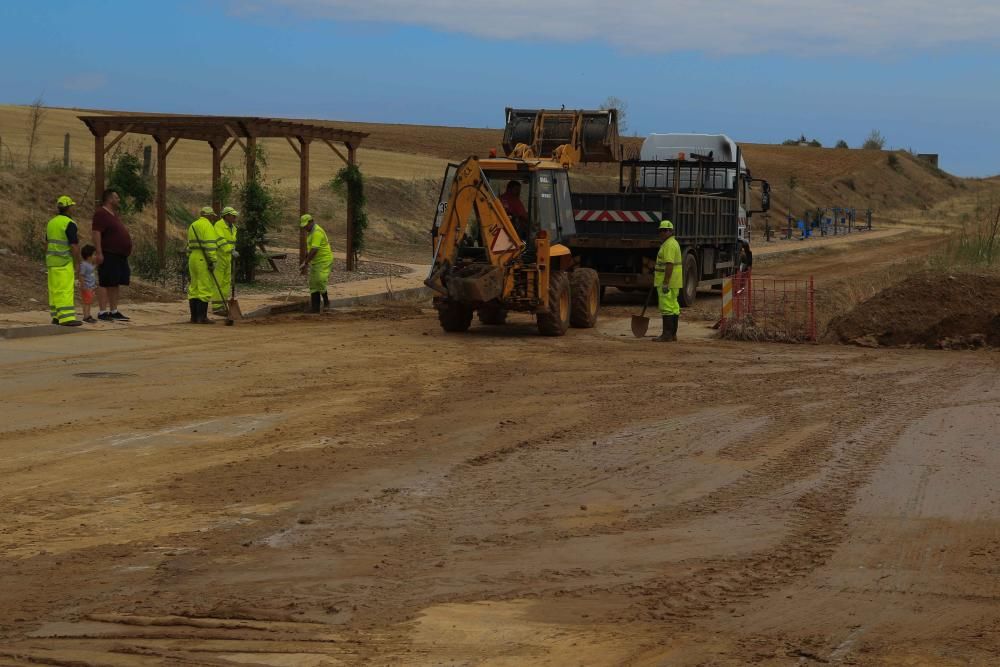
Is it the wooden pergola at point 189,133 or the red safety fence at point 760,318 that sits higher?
the wooden pergola at point 189,133

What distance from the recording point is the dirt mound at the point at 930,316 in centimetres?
1755

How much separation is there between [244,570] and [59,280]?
1164 cm

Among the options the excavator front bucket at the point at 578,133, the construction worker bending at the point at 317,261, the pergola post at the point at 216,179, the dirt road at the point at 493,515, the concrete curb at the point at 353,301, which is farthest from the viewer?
the pergola post at the point at 216,179

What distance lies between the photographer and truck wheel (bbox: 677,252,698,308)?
2428 centimetres

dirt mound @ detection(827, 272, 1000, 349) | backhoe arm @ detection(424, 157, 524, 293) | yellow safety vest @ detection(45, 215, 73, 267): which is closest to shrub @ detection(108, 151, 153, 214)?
yellow safety vest @ detection(45, 215, 73, 267)

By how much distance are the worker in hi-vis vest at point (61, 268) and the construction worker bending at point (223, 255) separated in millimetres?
2179

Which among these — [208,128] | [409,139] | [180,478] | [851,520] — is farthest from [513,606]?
[409,139]

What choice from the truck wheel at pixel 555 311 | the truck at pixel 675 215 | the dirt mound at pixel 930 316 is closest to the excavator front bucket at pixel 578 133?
the truck at pixel 675 215

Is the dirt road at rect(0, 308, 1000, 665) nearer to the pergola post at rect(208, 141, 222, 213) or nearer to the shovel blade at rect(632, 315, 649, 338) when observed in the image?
the shovel blade at rect(632, 315, 649, 338)

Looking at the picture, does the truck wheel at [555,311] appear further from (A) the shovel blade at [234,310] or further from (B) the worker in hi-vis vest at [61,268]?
(B) the worker in hi-vis vest at [61,268]

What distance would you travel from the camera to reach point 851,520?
8.06 meters

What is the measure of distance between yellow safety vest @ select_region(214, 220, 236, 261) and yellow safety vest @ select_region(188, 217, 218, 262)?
0.50 ft

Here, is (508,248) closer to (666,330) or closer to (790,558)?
(666,330)

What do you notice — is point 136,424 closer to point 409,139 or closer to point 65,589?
point 65,589
